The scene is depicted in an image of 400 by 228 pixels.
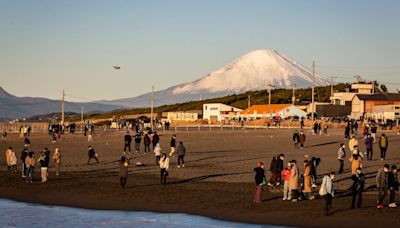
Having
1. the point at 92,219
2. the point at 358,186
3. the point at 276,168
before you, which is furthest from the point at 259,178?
the point at 92,219

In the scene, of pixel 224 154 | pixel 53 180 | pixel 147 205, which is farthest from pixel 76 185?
pixel 224 154

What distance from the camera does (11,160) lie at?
30094 mm

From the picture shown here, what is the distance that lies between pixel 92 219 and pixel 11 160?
11495mm

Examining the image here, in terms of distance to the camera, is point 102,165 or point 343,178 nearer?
point 343,178

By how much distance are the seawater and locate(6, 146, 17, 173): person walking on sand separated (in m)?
8.27

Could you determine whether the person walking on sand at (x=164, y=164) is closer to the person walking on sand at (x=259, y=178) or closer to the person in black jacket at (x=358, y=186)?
the person walking on sand at (x=259, y=178)

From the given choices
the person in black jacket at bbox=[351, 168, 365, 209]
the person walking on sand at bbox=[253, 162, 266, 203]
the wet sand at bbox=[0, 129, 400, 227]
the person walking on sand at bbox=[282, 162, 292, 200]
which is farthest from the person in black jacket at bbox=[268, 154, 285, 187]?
the person in black jacket at bbox=[351, 168, 365, 209]

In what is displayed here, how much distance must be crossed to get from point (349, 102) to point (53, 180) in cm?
8737

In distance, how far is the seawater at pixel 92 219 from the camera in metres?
18.9

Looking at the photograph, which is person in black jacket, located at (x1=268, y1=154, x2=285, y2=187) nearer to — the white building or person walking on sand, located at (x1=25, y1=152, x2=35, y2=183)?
person walking on sand, located at (x1=25, y1=152, x2=35, y2=183)

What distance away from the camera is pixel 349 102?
110 meters

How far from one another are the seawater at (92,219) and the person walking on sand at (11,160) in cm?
827

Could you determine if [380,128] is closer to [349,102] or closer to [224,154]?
[224,154]

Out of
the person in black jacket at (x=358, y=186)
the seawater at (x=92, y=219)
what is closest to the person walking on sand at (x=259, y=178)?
the seawater at (x=92, y=219)
